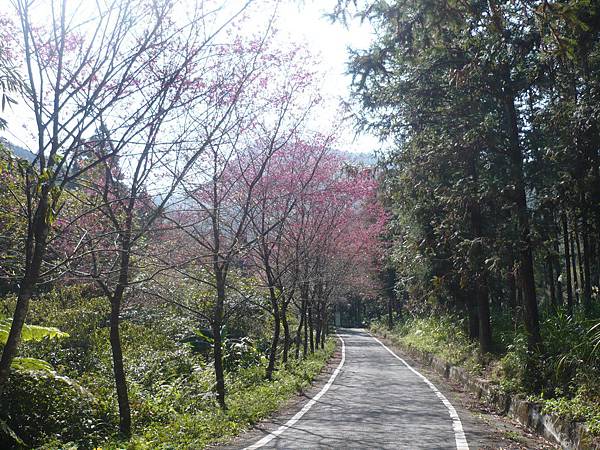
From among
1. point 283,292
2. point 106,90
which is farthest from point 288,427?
point 283,292

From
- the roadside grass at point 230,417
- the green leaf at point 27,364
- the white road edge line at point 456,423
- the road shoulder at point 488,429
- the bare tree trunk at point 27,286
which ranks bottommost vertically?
the road shoulder at point 488,429

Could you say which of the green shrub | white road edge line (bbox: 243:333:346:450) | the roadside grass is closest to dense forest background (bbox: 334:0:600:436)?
white road edge line (bbox: 243:333:346:450)

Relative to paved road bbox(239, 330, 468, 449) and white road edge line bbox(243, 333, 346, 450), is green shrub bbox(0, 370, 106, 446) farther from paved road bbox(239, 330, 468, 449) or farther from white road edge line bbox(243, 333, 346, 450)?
paved road bbox(239, 330, 468, 449)

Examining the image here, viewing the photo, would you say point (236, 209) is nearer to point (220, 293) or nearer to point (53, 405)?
point (220, 293)

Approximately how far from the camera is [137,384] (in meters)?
14.3

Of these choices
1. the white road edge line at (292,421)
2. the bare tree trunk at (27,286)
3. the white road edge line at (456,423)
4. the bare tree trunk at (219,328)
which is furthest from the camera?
the bare tree trunk at (219,328)

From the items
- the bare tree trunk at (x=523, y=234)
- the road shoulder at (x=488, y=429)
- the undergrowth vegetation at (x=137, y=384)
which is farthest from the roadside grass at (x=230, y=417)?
the bare tree trunk at (x=523, y=234)

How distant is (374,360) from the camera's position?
1027 inches

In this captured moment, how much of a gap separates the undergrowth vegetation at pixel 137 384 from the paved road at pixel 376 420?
108 centimetres

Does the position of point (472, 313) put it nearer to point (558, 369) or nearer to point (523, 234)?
point (523, 234)

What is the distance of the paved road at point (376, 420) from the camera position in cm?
876

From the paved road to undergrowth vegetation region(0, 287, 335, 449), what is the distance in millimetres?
1084

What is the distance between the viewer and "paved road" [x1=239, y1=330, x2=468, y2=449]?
876 cm

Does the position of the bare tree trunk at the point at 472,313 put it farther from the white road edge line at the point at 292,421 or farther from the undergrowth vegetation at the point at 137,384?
the white road edge line at the point at 292,421
